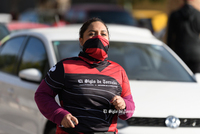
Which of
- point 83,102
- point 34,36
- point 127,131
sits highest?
point 34,36

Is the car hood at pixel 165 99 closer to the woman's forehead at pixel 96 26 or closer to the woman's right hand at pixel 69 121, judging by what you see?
the woman's forehead at pixel 96 26

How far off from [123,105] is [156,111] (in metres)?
1.26

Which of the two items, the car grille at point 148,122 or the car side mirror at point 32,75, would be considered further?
the car side mirror at point 32,75

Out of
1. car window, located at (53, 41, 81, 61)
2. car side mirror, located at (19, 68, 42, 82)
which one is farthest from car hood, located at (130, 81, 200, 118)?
car side mirror, located at (19, 68, 42, 82)

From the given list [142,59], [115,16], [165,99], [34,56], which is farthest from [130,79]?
[115,16]

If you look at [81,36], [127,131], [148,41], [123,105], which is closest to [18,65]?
[148,41]

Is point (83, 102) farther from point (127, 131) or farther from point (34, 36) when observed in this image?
point (34, 36)

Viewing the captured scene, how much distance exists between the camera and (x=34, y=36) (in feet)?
17.1

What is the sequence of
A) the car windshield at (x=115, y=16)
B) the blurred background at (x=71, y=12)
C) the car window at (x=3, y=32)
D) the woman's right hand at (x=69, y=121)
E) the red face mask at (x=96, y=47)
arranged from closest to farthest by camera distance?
the woman's right hand at (x=69, y=121) < the red face mask at (x=96, y=47) < the car window at (x=3, y=32) < the blurred background at (x=71, y=12) < the car windshield at (x=115, y=16)

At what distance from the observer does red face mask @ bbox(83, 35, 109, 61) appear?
108 inches

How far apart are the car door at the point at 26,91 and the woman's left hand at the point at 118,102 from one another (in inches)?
67.4

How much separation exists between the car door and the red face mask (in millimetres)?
1621

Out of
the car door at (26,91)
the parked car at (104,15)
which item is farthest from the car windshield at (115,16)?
the car door at (26,91)

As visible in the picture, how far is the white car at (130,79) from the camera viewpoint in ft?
12.6
